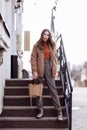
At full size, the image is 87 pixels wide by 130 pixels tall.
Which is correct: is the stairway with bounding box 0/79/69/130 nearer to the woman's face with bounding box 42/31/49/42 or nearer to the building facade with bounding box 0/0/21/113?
the building facade with bounding box 0/0/21/113

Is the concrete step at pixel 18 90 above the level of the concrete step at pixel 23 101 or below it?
above

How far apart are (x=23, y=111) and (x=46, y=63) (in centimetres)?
126

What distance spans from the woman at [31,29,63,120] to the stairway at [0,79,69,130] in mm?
257

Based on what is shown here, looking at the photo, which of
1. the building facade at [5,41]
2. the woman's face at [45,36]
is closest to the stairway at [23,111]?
the building facade at [5,41]

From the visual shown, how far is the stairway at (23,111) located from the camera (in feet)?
33.8

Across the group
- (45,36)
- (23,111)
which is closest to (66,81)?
(23,111)

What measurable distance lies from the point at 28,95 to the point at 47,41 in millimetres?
1745

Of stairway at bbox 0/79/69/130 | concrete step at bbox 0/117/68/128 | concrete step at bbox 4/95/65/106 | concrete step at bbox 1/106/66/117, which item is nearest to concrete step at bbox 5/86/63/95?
stairway at bbox 0/79/69/130

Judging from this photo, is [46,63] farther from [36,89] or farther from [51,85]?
[36,89]

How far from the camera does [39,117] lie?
10.5 meters

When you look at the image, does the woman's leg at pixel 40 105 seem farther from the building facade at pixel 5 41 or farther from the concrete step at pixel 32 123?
the building facade at pixel 5 41

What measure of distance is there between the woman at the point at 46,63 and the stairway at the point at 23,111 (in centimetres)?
26

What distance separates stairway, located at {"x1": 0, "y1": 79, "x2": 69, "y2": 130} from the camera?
10.3 metres

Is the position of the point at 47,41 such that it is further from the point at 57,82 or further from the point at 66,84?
the point at 57,82
